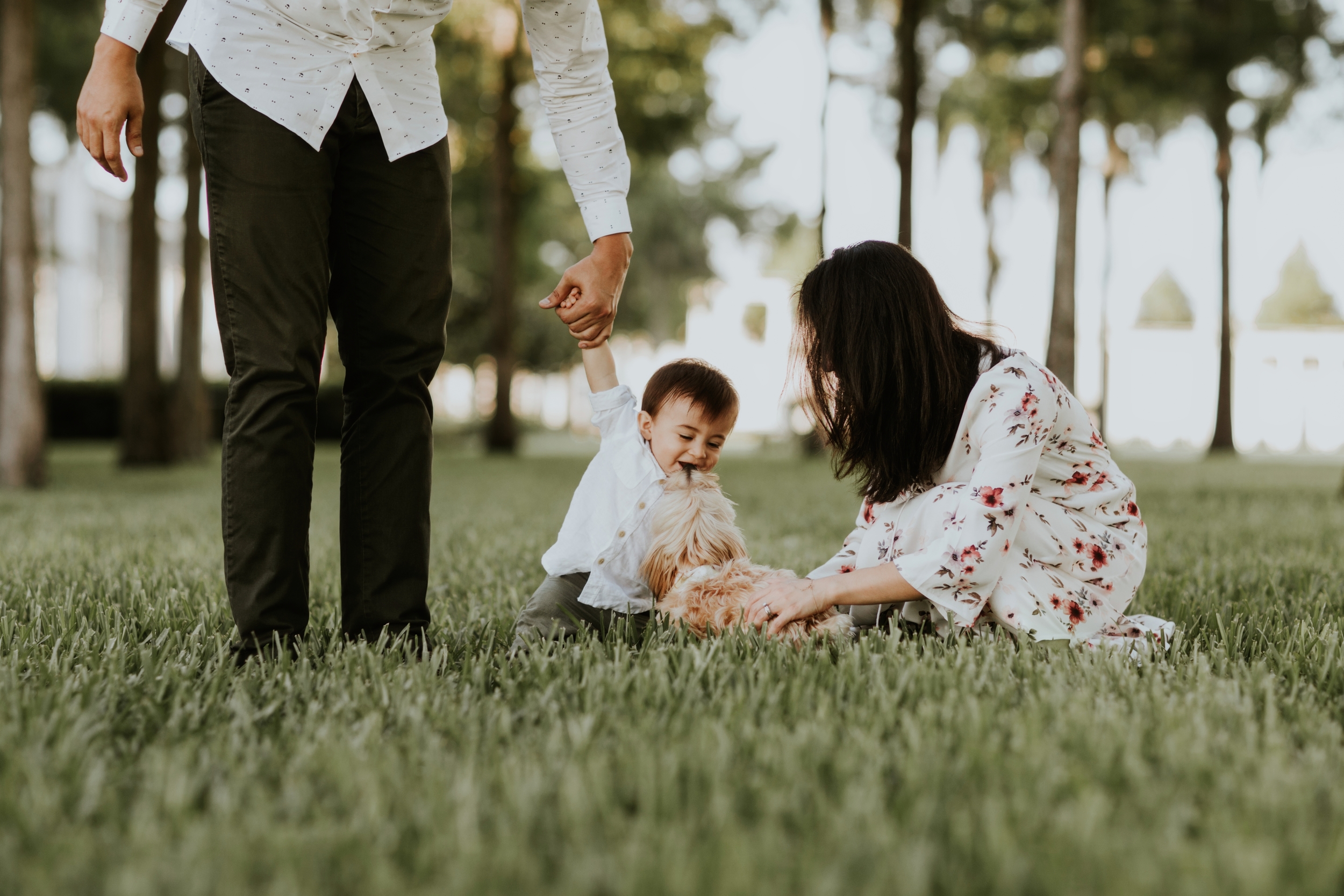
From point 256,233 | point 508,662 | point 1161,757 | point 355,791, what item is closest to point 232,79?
point 256,233

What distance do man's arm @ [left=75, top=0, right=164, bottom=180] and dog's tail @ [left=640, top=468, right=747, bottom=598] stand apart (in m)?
1.48

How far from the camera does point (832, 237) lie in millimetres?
16891

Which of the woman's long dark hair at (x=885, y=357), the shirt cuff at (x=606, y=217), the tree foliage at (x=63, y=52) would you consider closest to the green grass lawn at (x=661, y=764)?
the woman's long dark hair at (x=885, y=357)

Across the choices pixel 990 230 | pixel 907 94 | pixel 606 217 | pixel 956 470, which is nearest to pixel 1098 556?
pixel 956 470

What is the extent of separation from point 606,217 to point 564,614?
106 cm

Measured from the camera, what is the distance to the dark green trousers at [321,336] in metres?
2.19

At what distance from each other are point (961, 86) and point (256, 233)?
21414 mm

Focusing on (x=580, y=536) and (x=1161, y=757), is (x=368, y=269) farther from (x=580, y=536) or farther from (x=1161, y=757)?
(x=1161, y=757)

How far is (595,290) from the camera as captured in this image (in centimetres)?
253

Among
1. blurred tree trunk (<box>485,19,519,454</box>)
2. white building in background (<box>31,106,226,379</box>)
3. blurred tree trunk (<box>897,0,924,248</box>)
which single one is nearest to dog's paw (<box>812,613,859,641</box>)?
blurred tree trunk (<box>897,0,924,248</box>)

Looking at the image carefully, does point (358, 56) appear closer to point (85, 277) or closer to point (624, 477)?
point (624, 477)

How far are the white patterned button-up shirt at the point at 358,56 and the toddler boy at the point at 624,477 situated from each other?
458mm

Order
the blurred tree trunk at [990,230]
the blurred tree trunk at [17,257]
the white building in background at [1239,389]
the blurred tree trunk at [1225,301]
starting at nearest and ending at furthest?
the blurred tree trunk at [17,257]
the blurred tree trunk at [1225,301]
the blurred tree trunk at [990,230]
the white building in background at [1239,389]

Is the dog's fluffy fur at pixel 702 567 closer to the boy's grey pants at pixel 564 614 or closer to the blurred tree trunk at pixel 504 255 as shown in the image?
the boy's grey pants at pixel 564 614
